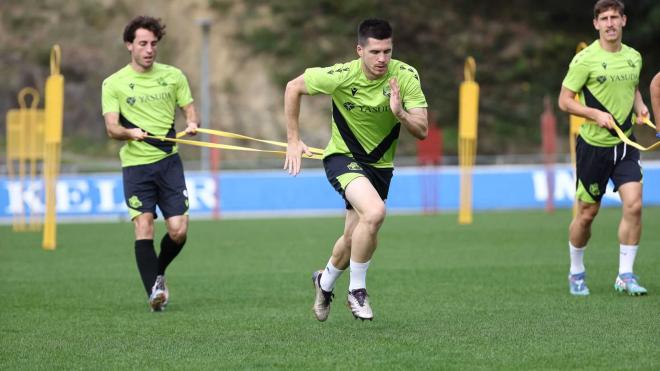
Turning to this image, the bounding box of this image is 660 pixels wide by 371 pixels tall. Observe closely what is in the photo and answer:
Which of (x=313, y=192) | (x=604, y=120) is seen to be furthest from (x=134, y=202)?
(x=313, y=192)

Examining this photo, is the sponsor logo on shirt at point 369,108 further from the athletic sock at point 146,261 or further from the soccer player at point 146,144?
→ the athletic sock at point 146,261

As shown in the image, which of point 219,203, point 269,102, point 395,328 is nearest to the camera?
point 395,328

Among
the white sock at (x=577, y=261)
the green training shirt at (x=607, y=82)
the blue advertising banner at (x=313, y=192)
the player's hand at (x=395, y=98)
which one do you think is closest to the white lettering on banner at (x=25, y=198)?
the blue advertising banner at (x=313, y=192)

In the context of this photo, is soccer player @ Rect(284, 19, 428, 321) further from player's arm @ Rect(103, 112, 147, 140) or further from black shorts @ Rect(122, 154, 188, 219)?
black shorts @ Rect(122, 154, 188, 219)

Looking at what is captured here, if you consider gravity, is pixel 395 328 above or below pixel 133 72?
below

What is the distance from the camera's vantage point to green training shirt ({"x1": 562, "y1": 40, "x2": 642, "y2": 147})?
31.9 feet

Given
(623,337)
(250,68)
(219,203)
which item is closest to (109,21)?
(250,68)

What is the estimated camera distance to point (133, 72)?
9922 mm

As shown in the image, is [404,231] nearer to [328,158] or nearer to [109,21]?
[328,158]

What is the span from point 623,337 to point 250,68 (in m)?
39.1

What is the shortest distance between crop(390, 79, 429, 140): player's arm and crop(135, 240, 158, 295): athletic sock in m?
2.88

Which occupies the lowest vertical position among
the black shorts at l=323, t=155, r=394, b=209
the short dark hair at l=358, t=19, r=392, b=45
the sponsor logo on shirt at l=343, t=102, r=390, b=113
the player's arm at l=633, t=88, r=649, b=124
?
the black shorts at l=323, t=155, r=394, b=209

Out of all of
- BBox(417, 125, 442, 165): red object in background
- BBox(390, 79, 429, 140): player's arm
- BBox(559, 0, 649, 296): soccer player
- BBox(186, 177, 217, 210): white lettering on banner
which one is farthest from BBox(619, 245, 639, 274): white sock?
BBox(186, 177, 217, 210): white lettering on banner

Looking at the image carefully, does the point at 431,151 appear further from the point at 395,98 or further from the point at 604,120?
the point at 395,98
